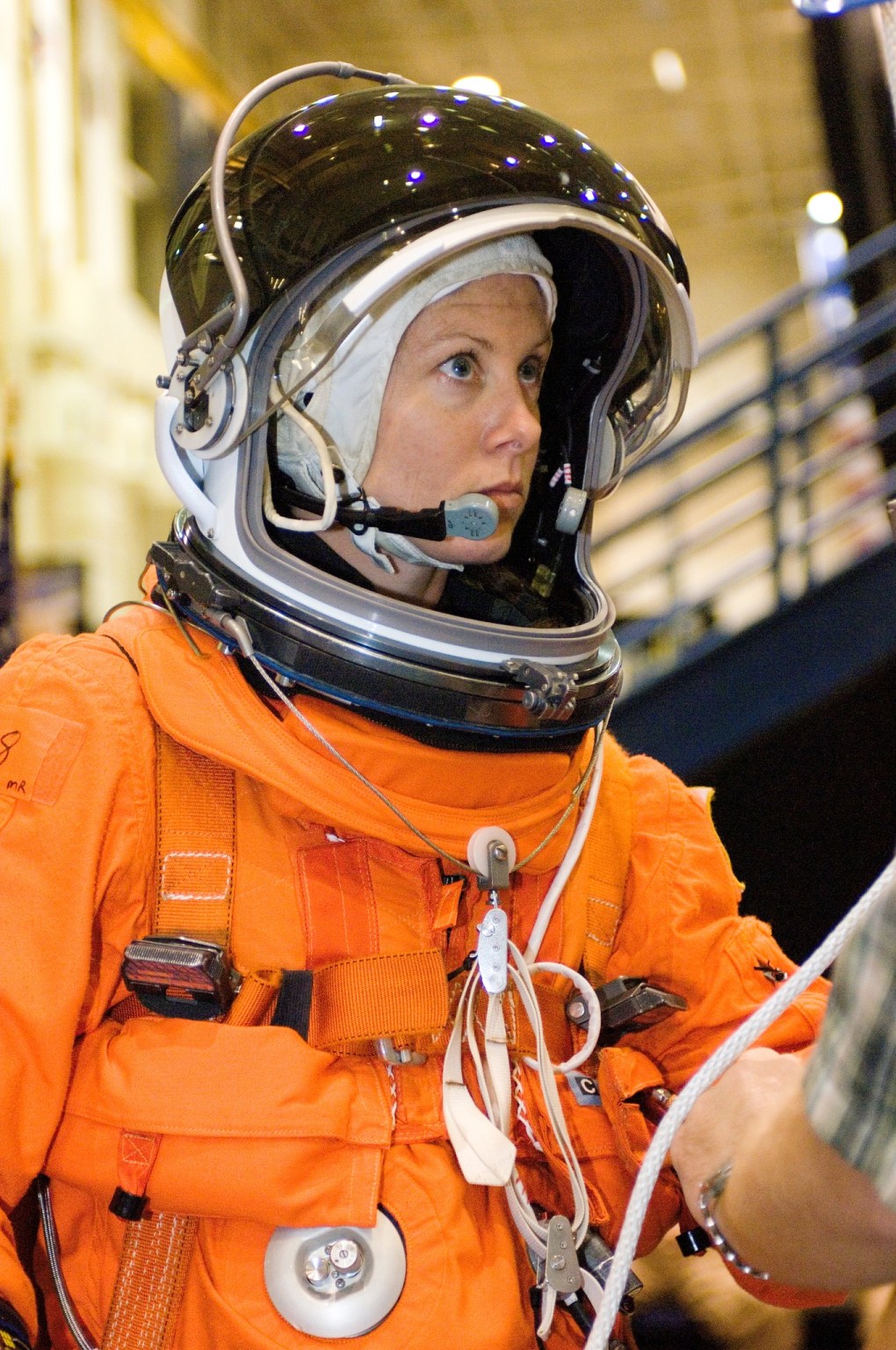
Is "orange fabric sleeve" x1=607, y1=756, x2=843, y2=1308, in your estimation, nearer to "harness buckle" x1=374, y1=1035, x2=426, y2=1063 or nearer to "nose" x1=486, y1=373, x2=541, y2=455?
"harness buckle" x1=374, y1=1035, x2=426, y2=1063

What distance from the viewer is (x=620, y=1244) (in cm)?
84

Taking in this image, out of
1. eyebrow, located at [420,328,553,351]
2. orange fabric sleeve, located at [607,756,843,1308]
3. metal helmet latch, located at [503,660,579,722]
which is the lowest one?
orange fabric sleeve, located at [607,756,843,1308]

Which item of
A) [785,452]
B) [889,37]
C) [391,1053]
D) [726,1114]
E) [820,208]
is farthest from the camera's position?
[820,208]

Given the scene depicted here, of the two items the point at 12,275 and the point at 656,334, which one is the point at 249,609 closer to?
the point at 656,334

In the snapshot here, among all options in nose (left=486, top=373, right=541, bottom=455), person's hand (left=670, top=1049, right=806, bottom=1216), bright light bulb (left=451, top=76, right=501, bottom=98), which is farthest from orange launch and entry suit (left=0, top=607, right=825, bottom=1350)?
bright light bulb (left=451, top=76, right=501, bottom=98)

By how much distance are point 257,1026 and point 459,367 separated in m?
0.66

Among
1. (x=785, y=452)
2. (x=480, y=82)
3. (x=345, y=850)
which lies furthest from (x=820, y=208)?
(x=345, y=850)

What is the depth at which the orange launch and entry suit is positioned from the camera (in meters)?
1.10

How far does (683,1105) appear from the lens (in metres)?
0.85

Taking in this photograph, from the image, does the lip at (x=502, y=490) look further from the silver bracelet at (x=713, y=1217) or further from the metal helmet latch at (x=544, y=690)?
the silver bracelet at (x=713, y=1217)

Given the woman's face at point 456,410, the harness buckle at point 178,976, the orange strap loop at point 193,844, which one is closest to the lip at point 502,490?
the woman's face at point 456,410

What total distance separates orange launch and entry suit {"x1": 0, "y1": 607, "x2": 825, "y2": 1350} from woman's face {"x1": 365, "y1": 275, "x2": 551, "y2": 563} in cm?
25

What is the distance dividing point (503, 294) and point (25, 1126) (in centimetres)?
89

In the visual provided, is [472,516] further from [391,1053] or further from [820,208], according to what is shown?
[820,208]
